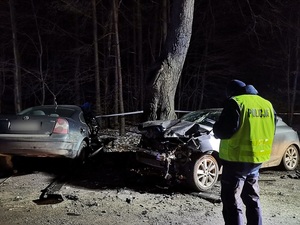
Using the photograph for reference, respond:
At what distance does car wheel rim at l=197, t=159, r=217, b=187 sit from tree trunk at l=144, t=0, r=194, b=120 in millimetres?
2655

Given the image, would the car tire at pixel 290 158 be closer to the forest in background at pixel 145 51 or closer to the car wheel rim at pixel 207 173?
the car wheel rim at pixel 207 173

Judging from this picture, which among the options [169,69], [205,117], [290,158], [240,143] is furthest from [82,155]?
[240,143]

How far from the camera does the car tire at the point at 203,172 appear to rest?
20.1 feet

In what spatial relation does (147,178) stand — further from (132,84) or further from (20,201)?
(132,84)

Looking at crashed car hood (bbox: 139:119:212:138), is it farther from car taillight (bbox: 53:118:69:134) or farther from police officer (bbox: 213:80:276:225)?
police officer (bbox: 213:80:276:225)

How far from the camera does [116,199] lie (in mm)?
5676

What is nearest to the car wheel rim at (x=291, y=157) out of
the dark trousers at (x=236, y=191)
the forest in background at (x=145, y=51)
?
the dark trousers at (x=236, y=191)

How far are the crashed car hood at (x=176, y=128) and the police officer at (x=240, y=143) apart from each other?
244 centimetres

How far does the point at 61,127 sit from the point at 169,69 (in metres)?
3.19

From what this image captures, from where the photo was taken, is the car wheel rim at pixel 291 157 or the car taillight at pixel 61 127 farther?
the car wheel rim at pixel 291 157

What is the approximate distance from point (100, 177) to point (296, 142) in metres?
4.23

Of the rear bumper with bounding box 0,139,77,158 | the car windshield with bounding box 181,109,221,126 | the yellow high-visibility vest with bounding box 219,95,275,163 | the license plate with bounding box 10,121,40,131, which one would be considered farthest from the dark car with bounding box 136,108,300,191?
the yellow high-visibility vest with bounding box 219,95,275,163

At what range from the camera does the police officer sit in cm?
369

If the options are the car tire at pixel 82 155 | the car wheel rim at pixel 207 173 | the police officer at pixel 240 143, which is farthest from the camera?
the car tire at pixel 82 155
